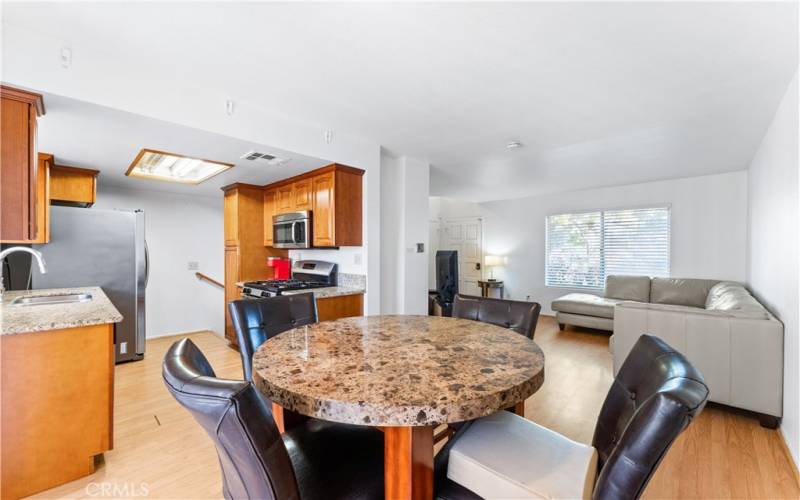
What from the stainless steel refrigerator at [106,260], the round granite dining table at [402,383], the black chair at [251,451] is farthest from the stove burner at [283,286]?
the black chair at [251,451]

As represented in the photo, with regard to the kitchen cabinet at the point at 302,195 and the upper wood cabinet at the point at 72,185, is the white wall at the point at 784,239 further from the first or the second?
the upper wood cabinet at the point at 72,185

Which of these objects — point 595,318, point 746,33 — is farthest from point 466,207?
point 746,33

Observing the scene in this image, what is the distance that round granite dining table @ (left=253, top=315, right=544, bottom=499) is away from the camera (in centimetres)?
Result: 79

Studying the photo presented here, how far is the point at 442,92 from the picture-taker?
93.0 inches

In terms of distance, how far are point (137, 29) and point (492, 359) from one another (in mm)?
2295

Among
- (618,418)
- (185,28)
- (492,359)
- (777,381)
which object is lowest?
(777,381)

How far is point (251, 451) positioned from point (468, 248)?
7.36 m

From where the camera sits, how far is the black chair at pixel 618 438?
67 cm

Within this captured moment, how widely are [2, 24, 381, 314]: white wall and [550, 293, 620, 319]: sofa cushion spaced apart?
3895 mm

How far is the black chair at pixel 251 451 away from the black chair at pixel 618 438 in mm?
269

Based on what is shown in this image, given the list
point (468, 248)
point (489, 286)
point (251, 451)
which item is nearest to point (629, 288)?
point (489, 286)

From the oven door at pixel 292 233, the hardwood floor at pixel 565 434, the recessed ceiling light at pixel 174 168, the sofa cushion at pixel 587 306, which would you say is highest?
the recessed ceiling light at pixel 174 168

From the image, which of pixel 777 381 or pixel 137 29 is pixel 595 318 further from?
pixel 137 29

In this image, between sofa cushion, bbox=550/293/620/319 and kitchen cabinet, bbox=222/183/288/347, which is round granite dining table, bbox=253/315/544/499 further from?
sofa cushion, bbox=550/293/620/319
